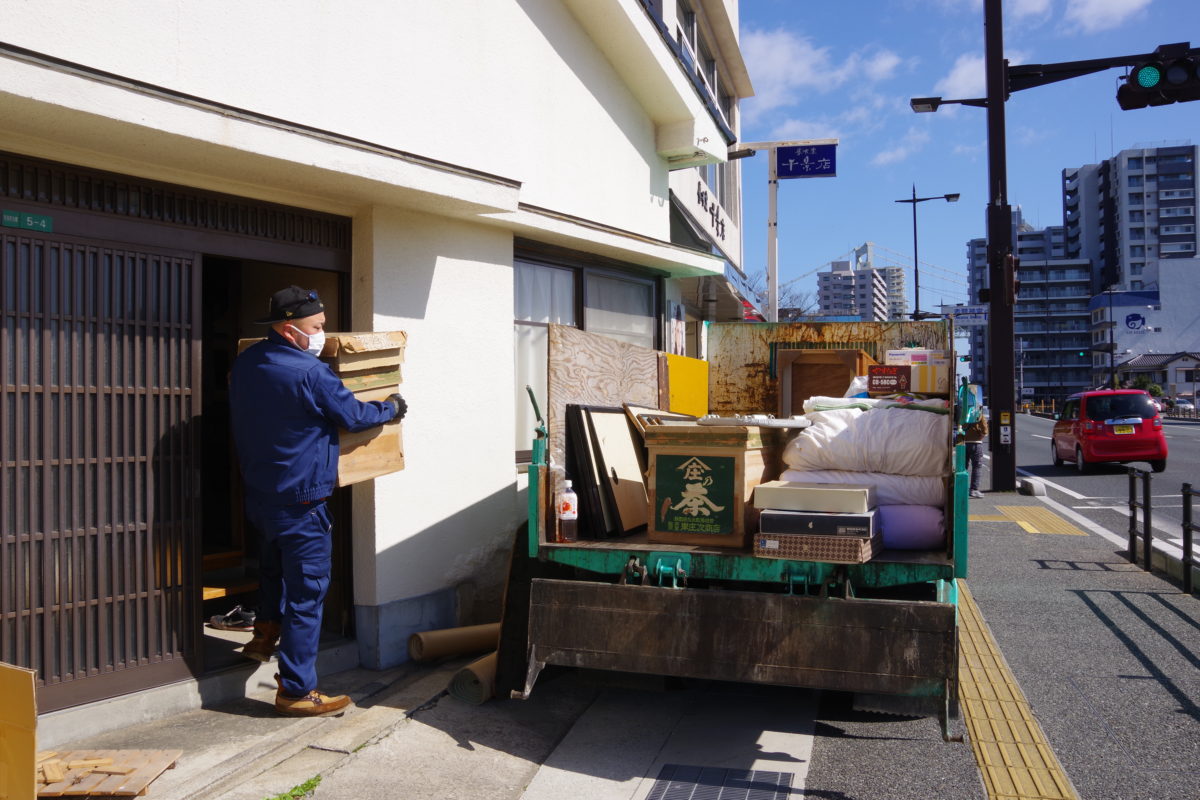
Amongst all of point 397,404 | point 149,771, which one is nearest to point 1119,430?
point 397,404

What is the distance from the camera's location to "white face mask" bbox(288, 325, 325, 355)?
4562mm

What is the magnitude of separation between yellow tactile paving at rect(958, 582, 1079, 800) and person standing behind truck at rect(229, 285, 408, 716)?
3172mm

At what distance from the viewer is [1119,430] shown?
62.3 ft

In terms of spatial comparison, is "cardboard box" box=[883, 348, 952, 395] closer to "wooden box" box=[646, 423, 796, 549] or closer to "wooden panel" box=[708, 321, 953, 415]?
"wooden panel" box=[708, 321, 953, 415]

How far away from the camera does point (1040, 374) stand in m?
124

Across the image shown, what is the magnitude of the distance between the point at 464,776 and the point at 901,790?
190 cm

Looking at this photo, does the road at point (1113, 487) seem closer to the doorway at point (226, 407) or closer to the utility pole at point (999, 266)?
the utility pole at point (999, 266)

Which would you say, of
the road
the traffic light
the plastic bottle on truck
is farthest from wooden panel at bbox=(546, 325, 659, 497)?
the traffic light

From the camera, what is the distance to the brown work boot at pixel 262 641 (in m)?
4.82

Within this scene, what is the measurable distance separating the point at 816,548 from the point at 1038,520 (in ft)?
29.6

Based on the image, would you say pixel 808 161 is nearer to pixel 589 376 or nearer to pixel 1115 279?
pixel 589 376

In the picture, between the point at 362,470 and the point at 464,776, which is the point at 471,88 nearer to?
the point at 362,470

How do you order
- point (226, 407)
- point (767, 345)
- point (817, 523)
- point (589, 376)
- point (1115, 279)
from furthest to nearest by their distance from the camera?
point (1115, 279), point (767, 345), point (226, 407), point (589, 376), point (817, 523)

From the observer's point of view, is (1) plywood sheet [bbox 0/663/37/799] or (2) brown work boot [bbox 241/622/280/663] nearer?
(1) plywood sheet [bbox 0/663/37/799]
